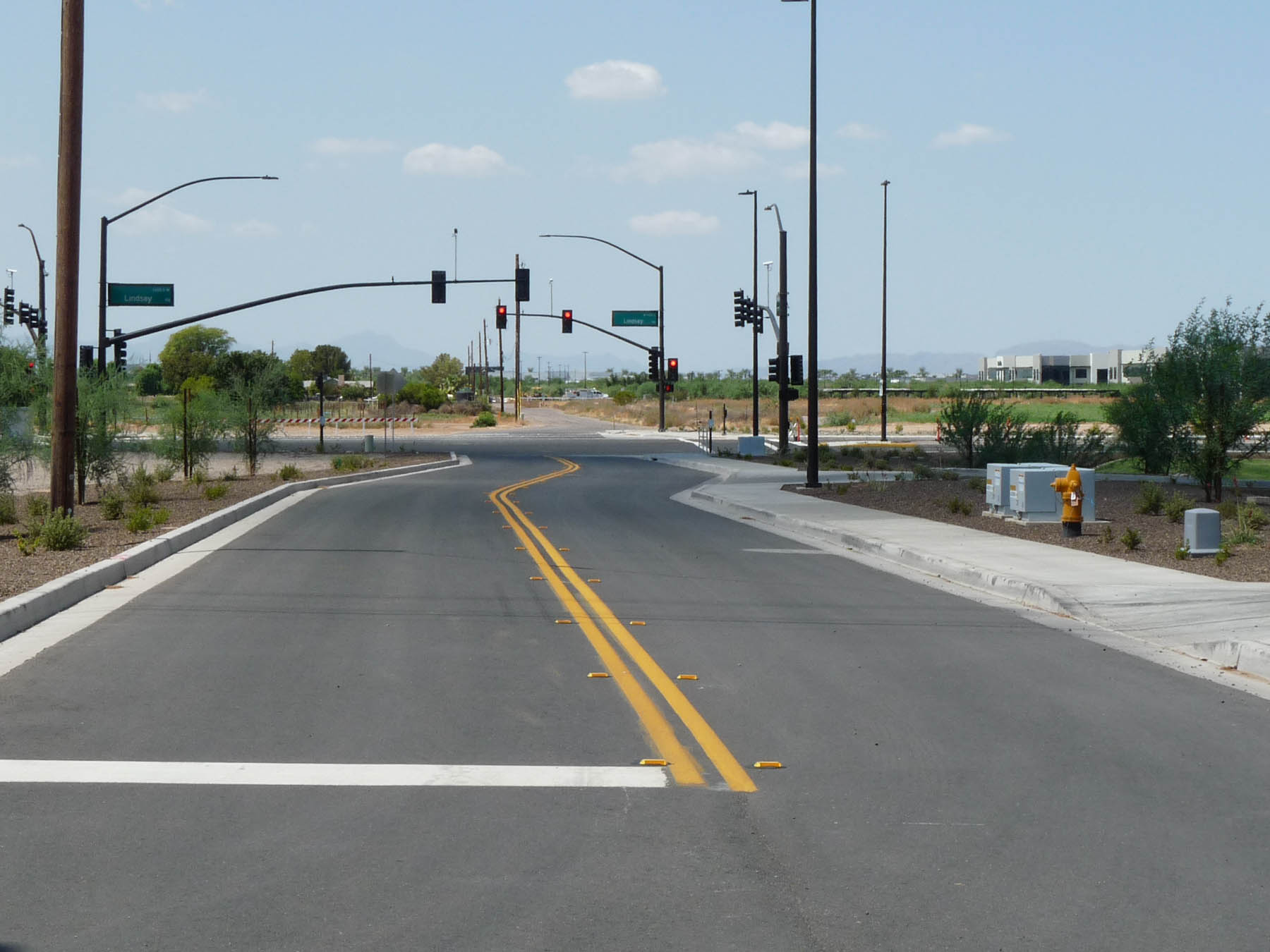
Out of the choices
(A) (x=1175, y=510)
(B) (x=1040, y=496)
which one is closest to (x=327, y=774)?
(B) (x=1040, y=496)

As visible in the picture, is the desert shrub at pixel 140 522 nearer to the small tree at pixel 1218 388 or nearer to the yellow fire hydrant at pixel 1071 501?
the yellow fire hydrant at pixel 1071 501

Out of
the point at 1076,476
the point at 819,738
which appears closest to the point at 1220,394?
the point at 1076,476

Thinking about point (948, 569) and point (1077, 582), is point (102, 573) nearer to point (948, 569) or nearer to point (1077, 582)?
point (948, 569)

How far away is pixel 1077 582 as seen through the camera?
13906 millimetres

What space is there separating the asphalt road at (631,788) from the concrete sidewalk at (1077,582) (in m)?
0.66

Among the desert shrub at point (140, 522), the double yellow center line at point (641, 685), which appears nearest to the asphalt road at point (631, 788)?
the double yellow center line at point (641, 685)

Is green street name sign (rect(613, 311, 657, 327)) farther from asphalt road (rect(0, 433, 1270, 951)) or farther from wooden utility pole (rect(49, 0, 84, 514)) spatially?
asphalt road (rect(0, 433, 1270, 951))

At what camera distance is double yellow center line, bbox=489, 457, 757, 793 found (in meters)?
7.13

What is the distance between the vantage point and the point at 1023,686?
9.28 metres

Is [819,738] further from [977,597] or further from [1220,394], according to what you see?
[1220,394]

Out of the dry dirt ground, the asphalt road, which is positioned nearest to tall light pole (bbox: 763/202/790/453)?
the dry dirt ground

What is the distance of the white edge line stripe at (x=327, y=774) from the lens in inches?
268

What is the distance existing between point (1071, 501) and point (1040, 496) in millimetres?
2424

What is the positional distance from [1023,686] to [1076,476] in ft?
29.9
